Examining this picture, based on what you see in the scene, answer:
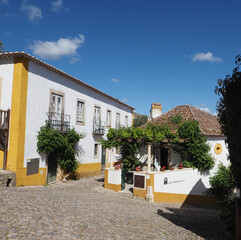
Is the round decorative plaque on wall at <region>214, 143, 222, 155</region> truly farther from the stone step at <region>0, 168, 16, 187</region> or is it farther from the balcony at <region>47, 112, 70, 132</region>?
the stone step at <region>0, 168, 16, 187</region>

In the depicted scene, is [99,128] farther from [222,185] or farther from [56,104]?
[222,185]

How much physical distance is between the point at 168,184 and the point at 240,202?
734 cm

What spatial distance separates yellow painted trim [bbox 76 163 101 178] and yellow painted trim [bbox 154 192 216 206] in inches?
276

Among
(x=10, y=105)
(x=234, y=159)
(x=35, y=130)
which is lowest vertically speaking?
(x=234, y=159)

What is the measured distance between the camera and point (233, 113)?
4867 millimetres

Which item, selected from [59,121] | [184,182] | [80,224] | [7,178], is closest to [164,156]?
[184,182]

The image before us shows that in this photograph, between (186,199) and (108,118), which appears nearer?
(186,199)

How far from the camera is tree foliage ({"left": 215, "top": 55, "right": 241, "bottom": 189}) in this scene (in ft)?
15.6

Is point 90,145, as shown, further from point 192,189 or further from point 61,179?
point 192,189

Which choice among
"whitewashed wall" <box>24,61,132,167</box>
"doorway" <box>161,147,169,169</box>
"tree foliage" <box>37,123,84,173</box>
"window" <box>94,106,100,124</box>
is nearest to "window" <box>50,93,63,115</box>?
"whitewashed wall" <box>24,61,132,167</box>

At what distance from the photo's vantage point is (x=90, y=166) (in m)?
18.2

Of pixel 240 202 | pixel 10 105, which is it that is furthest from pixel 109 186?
pixel 240 202

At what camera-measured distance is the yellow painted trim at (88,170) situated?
16.7 m

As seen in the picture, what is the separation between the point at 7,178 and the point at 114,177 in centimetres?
540
